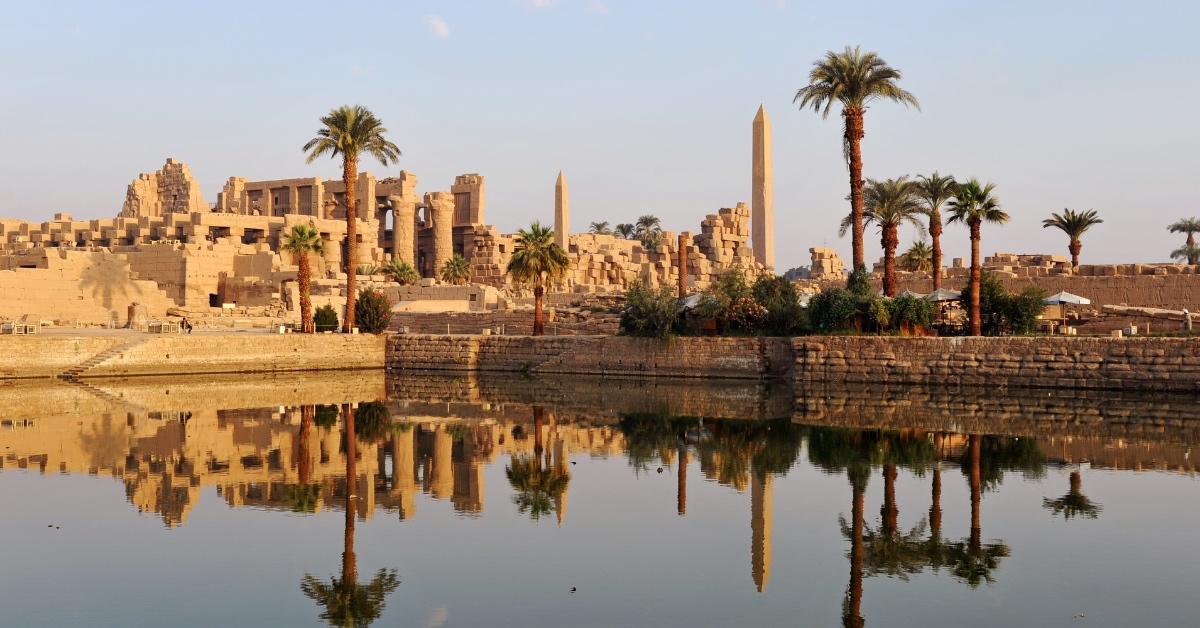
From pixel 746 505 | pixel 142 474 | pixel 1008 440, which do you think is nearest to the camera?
pixel 746 505

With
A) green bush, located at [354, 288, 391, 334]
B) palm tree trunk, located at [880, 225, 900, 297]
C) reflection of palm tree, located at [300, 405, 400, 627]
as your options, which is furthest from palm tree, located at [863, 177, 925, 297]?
reflection of palm tree, located at [300, 405, 400, 627]

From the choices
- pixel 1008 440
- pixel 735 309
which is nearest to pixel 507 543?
pixel 1008 440

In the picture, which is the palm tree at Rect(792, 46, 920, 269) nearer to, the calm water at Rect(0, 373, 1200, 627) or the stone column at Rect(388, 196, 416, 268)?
the calm water at Rect(0, 373, 1200, 627)

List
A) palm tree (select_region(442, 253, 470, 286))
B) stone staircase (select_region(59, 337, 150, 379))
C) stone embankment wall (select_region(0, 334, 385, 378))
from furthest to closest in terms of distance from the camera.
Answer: palm tree (select_region(442, 253, 470, 286)) < stone staircase (select_region(59, 337, 150, 379)) < stone embankment wall (select_region(0, 334, 385, 378))

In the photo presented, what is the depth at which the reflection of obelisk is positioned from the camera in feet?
32.7

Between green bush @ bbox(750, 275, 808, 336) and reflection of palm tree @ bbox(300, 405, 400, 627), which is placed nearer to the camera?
reflection of palm tree @ bbox(300, 405, 400, 627)

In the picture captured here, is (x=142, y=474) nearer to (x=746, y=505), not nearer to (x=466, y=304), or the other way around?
(x=746, y=505)

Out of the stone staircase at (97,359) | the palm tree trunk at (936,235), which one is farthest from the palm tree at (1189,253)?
the stone staircase at (97,359)

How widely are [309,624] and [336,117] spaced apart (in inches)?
1254

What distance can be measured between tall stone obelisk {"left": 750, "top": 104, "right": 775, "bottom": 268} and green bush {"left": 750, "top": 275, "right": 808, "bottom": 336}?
20738mm

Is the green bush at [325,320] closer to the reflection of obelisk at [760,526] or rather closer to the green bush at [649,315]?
the green bush at [649,315]

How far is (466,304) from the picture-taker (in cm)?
4847

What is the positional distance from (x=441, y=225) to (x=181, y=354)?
38370 millimetres

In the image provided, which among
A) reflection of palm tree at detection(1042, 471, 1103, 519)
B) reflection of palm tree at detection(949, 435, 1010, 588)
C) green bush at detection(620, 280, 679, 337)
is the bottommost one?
reflection of palm tree at detection(949, 435, 1010, 588)
